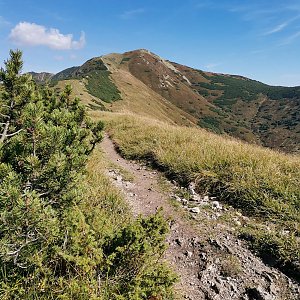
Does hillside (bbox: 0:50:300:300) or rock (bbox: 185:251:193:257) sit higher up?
hillside (bbox: 0:50:300:300)

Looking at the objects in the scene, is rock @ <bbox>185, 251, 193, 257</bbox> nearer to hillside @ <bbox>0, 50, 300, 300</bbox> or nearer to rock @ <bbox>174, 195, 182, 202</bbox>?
hillside @ <bbox>0, 50, 300, 300</bbox>

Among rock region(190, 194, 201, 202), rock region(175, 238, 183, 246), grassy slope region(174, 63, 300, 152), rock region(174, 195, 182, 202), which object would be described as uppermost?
grassy slope region(174, 63, 300, 152)

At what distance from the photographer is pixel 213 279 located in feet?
14.5

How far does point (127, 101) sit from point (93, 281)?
91.1m

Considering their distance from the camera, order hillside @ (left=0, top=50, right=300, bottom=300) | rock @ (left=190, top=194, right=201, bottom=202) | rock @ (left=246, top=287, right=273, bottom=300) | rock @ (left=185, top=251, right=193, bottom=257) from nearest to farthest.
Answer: hillside @ (left=0, top=50, right=300, bottom=300) < rock @ (left=246, top=287, right=273, bottom=300) < rock @ (left=185, top=251, right=193, bottom=257) < rock @ (left=190, top=194, right=201, bottom=202)

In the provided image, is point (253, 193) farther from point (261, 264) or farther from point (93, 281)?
point (93, 281)

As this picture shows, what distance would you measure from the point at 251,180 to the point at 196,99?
153 m

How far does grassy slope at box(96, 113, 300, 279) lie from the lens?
505 cm

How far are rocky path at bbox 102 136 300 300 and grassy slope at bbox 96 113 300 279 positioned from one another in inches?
14.4

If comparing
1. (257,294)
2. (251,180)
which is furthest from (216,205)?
(257,294)

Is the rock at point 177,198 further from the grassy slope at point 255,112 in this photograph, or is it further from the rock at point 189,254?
the grassy slope at point 255,112

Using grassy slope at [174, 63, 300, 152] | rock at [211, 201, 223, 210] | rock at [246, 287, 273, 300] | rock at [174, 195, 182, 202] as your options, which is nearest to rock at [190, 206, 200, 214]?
rock at [211, 201, 223, 210]

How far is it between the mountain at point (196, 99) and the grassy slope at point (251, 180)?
75625 mm

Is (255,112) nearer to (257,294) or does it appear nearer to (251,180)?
(251,180)
